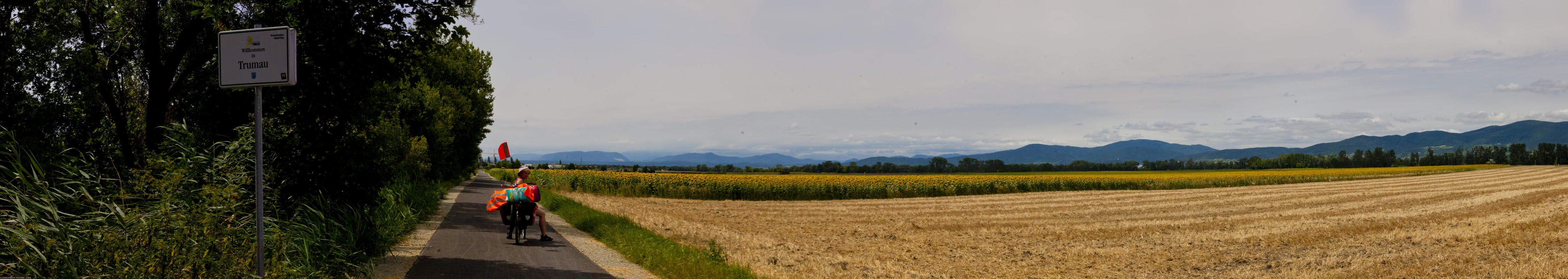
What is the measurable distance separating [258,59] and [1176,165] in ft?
446

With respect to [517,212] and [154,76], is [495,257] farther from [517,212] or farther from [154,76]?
[154,76]

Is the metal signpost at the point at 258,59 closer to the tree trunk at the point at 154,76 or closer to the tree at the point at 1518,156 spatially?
the tree trunk at the point at 154,76

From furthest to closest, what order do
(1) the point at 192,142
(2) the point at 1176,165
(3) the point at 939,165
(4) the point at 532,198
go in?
(2) the point at 1176,165
(3) the point at 939,165
(4) the point at 532,198
(1) the point at 192,142

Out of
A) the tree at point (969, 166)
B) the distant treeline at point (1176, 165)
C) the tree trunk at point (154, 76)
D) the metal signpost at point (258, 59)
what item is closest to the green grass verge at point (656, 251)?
the metal signpost at point (258, 59)

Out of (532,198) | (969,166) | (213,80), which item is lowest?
(969,166)

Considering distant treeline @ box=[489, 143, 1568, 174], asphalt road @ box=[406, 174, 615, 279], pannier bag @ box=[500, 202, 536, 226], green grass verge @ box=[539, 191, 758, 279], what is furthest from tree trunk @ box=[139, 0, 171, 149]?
distant treeline @ box=[489, 143, 1568, 174]

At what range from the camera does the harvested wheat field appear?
9.82 meters

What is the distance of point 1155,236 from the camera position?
47.5ft

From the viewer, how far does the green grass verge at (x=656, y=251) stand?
8.62m

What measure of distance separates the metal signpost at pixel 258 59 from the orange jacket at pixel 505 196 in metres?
6.41

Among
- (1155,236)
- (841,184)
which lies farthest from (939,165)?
(1155,236)

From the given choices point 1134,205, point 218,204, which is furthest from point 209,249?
point 1134,205

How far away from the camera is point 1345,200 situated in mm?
24156

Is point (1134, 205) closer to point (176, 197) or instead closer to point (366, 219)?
point (366, 219)
